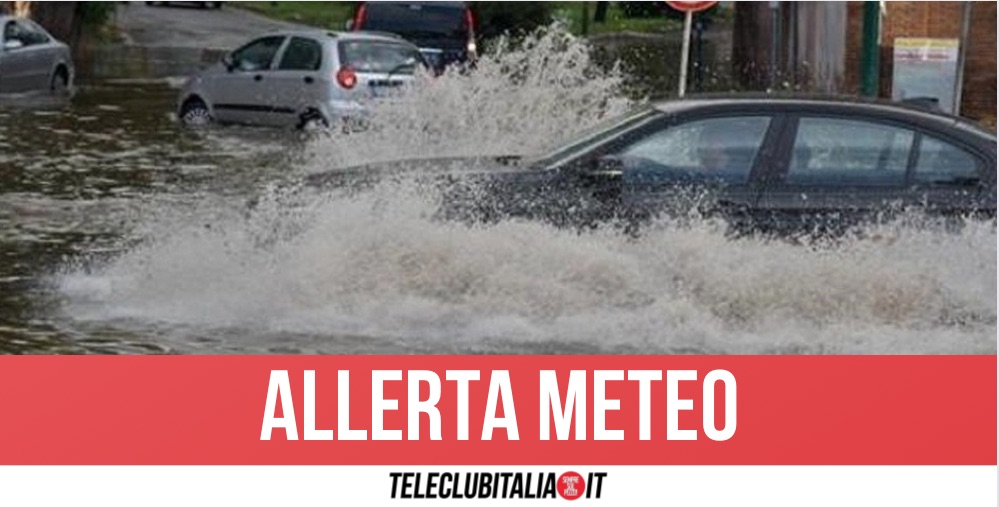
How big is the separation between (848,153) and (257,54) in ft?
45.6

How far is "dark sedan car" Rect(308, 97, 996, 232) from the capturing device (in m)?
11.4

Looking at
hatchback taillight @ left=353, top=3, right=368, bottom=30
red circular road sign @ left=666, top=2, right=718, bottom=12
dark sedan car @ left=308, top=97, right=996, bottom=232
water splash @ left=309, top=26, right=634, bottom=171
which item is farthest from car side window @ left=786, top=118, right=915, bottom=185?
hatchback taillight @ left=353, top=3, right=368, bottom=30

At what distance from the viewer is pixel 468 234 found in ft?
37.7

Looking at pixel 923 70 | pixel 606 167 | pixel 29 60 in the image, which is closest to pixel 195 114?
pixel 29 60

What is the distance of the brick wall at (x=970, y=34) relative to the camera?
26750mm

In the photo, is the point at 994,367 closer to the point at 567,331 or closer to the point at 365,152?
the point at 567,331

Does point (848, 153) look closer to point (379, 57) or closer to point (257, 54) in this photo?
point (379, 57)

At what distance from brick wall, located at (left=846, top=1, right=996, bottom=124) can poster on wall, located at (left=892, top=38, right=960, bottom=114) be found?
9.91 feet

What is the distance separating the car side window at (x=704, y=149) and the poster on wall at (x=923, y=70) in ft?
37.3

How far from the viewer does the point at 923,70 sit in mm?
22672

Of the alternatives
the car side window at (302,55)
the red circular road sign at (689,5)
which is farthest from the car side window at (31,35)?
the red circular road sign at (689,5)

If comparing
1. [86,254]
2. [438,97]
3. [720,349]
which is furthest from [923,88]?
[720,349]

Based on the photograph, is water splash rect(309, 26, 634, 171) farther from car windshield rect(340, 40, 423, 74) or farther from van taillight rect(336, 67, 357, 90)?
car windshield rect(340, 40, 423, 74)

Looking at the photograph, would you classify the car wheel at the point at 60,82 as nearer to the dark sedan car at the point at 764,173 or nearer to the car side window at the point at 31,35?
the car side window at the point at 31,35
